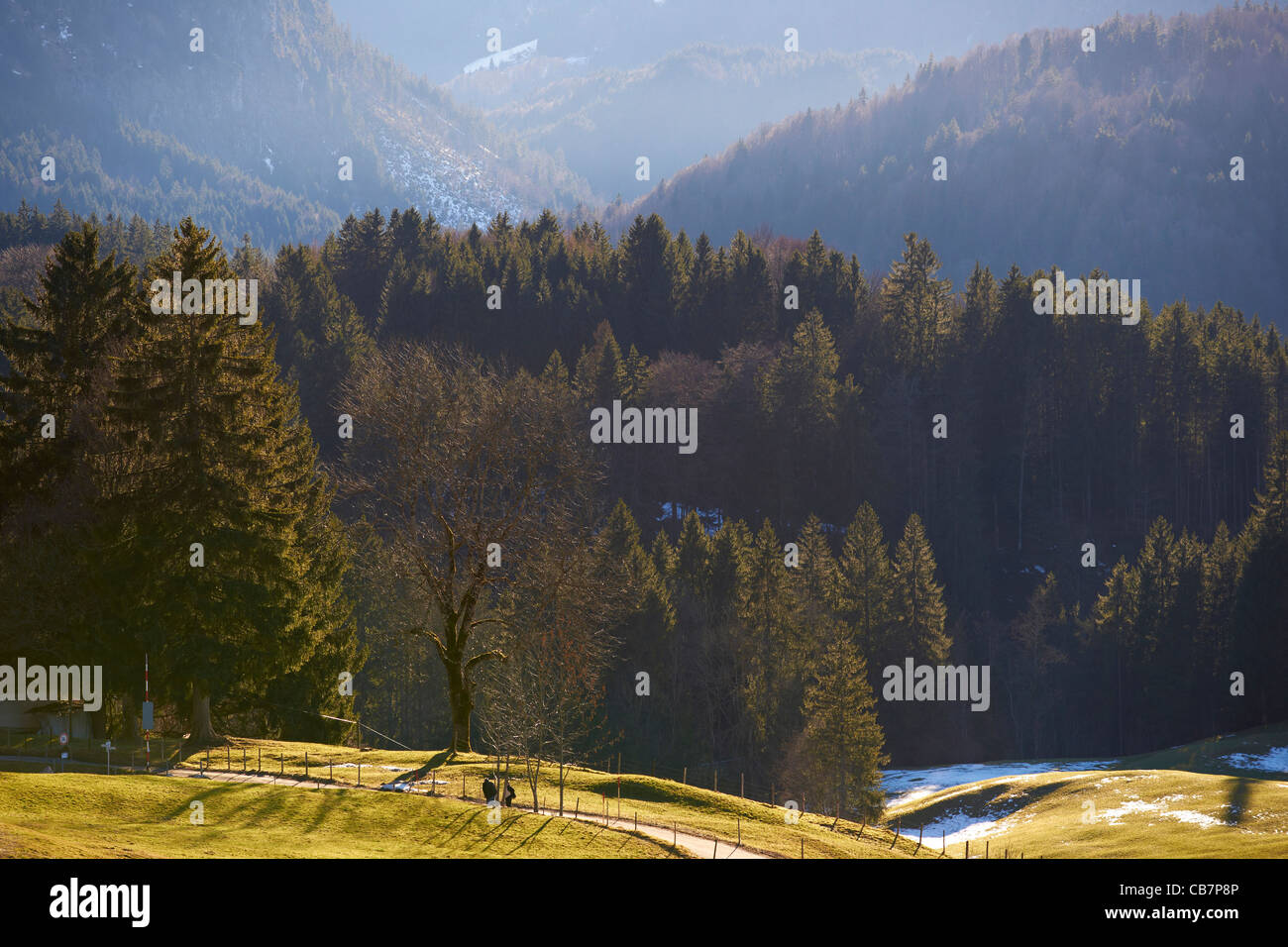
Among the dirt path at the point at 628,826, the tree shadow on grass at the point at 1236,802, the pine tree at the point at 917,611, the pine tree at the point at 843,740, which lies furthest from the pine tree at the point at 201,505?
the pine tree at the point at 917,611

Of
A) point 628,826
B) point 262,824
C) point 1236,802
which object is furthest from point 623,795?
point 1236,802

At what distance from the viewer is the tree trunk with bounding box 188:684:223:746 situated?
41969mm

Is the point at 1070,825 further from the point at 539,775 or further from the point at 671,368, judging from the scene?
the point at 671,368

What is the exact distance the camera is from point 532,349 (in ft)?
408

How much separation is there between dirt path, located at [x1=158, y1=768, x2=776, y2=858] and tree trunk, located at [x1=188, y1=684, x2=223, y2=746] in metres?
5.95

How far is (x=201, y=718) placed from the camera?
139 ft

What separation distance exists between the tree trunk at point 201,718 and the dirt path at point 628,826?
595 cm

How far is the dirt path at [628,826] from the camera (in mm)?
30859

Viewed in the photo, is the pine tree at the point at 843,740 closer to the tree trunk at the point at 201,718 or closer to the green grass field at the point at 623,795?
the green grass field at the point at 623,795

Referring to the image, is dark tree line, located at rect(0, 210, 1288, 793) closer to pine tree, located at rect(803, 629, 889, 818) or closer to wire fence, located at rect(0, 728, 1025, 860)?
pine tree, located at rect(803, 629, 889, 818)

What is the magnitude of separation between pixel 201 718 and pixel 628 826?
18261 mm

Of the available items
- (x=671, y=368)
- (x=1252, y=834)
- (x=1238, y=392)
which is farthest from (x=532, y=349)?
(x=1252, y=834)
